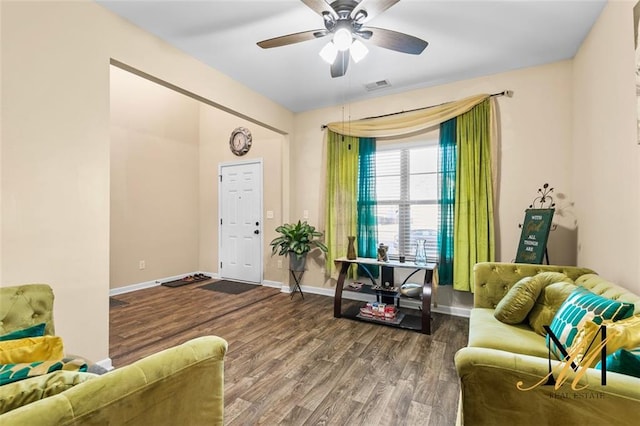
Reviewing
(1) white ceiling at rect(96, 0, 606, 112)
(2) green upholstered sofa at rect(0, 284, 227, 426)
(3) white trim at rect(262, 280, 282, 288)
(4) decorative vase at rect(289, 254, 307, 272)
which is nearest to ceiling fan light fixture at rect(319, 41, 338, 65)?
(1) white ceiling at rect(96, 0, 606, 112)

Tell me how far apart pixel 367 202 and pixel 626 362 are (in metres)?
2.97

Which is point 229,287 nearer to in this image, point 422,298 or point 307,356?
point 307,356

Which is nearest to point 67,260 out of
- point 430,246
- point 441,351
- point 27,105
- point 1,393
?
point 27,105

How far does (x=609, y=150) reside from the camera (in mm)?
2123

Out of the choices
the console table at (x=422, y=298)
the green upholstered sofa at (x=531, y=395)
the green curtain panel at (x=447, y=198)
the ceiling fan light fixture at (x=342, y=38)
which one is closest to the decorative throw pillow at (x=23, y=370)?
the green upholstered sofa at (x=531, y=395)

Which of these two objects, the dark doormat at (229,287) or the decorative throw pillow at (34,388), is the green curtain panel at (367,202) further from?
the decorative throw pillow at (34,388)

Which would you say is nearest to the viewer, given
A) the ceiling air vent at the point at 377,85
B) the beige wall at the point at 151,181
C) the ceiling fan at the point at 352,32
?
the ceiling fan at the point at 352,32

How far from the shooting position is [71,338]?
80.2 inches

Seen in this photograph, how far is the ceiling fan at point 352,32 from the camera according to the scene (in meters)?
1.88

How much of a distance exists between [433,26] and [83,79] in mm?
2808

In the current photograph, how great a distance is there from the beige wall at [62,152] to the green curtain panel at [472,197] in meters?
3.40

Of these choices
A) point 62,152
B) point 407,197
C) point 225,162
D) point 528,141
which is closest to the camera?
point 62,152

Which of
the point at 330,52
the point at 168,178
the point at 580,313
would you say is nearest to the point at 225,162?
the point at 168,178

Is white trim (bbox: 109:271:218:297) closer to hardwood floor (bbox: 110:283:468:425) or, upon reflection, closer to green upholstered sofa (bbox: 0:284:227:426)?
hardwood floor (bbox: 110:283:468:425)
